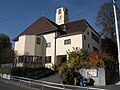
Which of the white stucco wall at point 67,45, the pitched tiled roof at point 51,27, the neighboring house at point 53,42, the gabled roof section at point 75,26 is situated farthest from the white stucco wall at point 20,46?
the gabled roof section at point 75,26

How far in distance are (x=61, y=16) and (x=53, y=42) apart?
96.4 ft

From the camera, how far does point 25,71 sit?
97.8 feet

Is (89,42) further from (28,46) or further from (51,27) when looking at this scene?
(28,46)

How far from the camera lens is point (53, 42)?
38.3 m

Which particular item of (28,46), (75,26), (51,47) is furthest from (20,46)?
(75,26)

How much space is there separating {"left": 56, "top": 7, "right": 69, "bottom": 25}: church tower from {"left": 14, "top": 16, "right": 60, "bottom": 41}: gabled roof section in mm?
20841

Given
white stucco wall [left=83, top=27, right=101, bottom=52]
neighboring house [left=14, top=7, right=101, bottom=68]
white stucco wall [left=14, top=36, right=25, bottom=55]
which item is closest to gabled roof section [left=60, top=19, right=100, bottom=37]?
neighboring house [left=14, top=7, right=101, bottom=68]

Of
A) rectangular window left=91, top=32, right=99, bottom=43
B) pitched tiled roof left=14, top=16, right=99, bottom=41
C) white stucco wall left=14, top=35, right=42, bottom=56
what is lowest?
white stucco wall left=14, top=35, right=42, bottom=56

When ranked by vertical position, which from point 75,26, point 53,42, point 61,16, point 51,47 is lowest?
point 51,47

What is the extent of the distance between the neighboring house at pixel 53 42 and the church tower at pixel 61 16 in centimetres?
2447

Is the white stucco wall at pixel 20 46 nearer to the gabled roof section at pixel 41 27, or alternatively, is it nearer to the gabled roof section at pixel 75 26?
the gabled roof section at pixel 41 27

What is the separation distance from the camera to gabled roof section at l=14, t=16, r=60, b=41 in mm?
39938

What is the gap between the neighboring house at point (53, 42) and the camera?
35.9 meters

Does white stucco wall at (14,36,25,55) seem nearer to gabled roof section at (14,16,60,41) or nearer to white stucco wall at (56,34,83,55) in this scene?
gabled roof section at (14,16,60,41)
